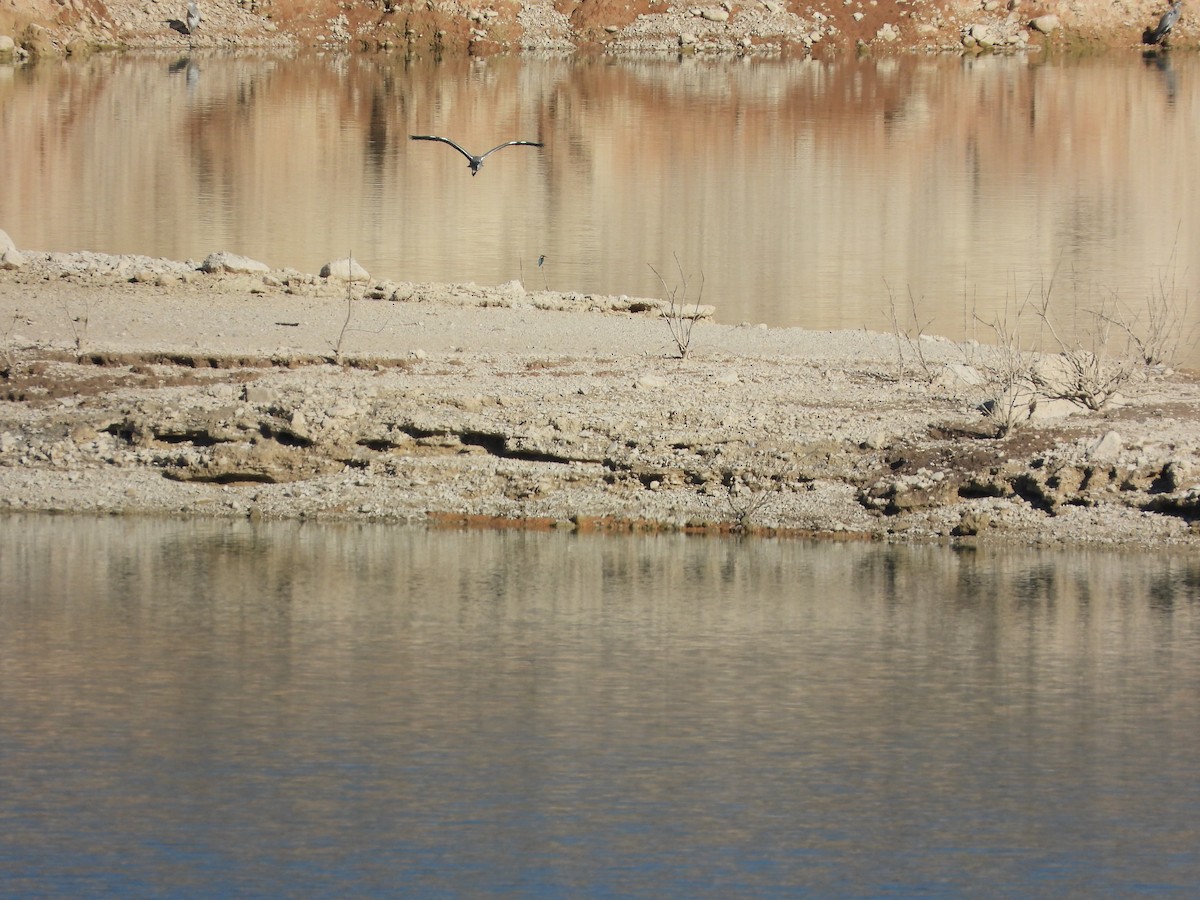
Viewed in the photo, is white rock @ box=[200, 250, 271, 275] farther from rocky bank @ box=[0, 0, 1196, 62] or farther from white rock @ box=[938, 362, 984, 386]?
rocky bank @ box=[0, 0, 1196, 62]

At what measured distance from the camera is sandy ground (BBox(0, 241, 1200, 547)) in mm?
12555

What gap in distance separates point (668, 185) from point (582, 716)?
2673cm

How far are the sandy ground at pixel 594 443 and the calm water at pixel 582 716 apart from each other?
1.49ft

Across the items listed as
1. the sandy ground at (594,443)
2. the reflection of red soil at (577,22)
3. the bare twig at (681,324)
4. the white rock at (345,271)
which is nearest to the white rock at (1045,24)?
the reflection of red soil at (577,22)

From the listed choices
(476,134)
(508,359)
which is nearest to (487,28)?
(476,134)

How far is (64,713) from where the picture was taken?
8.45 meters

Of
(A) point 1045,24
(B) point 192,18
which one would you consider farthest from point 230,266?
(A) point 1045,24

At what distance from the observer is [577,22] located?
77.4m

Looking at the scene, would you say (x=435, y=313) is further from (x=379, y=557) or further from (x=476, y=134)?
(x=476, y=134)

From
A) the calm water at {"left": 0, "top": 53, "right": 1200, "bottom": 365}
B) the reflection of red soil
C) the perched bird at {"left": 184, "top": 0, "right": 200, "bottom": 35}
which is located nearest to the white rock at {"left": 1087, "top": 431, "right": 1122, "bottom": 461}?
the calm water at {"left": 0, "top": 53, "right": 1200, "bottom": 365}

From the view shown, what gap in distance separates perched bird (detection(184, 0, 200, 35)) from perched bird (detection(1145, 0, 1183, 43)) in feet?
130

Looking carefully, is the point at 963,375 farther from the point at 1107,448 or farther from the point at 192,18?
the point at 192,18

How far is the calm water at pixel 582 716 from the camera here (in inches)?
270

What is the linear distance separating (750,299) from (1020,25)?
60492mm
